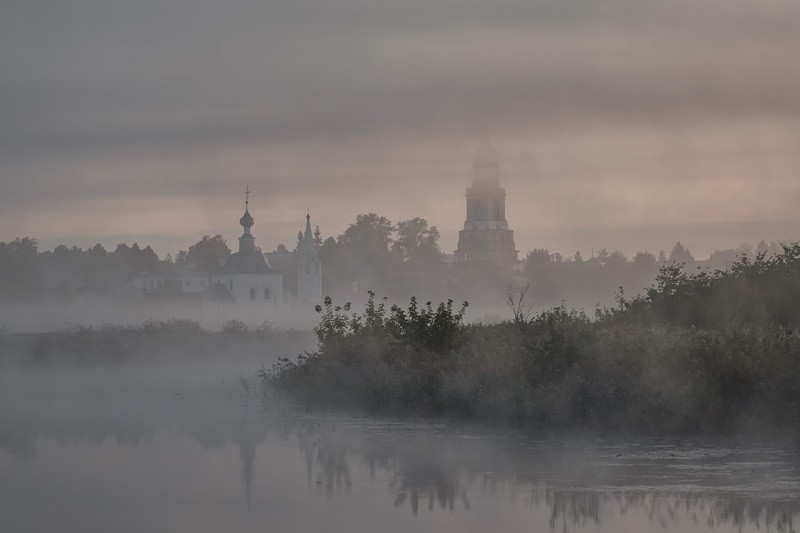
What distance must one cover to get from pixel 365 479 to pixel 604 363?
805 cm

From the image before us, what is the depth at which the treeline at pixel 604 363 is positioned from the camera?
30078 millimetres

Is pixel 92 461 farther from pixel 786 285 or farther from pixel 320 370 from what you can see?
pixel 786 285

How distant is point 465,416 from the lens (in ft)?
111

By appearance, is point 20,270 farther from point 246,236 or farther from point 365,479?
point 365,479

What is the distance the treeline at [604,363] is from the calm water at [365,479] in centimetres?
123

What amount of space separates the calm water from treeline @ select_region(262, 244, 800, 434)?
123 cm

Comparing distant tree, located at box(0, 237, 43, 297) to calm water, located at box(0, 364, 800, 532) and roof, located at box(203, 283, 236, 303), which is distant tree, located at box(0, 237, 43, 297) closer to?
roof, located at box(203, 283, 236, 303)

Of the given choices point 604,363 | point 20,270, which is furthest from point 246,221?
point 604,363

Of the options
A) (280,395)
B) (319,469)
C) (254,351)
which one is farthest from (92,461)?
(254,351)

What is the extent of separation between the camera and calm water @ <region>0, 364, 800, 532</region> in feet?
71.3

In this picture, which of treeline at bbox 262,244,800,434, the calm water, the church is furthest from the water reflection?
the church

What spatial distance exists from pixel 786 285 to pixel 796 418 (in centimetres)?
982

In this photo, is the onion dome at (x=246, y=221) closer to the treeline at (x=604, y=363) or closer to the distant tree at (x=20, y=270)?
the distant tree at (x=20, y=270)

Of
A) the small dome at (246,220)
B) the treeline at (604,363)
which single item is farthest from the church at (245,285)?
the treeline at (604,363)
